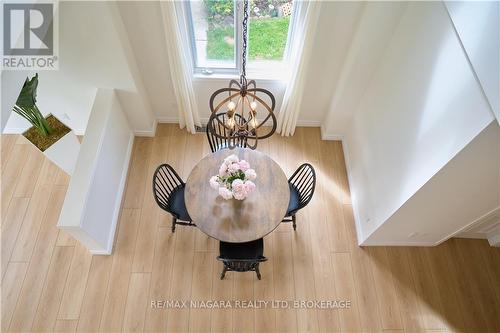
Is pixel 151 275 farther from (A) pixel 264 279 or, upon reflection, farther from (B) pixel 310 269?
(B) pixel 310 269

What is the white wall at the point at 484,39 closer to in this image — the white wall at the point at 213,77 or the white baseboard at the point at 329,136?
the white wall at the point at 213,77

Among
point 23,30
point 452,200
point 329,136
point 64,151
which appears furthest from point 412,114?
point 64,151

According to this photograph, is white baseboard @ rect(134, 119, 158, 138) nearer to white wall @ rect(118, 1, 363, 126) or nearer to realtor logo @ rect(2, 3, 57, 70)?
white wall @ rect(118, 1, 363, 126)

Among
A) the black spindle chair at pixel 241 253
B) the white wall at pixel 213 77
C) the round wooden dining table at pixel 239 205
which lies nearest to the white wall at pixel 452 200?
the round wooden dining table at pixel 239 205

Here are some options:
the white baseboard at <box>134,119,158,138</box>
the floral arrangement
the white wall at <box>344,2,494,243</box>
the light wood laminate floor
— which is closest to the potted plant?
the light wood laminate floor

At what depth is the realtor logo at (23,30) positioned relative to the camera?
1987 mm

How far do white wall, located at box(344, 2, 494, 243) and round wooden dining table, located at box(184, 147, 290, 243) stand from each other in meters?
0.91

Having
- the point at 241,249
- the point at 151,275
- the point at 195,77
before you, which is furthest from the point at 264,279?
the point at 195,77

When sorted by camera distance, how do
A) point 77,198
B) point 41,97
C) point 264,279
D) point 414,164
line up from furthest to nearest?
point 41,97 → point 264,279 → point 77,198 → point 414,164

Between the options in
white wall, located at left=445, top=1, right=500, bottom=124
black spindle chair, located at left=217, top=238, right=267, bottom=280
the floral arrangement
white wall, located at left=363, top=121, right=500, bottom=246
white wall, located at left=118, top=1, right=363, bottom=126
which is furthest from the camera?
white wall, located at left=118, top=1, right=363, bottom=126

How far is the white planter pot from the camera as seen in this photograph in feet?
10.6

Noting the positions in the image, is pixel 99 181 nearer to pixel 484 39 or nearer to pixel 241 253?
pixel 241 253

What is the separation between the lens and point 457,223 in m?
2.87

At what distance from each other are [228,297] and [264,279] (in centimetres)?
38
